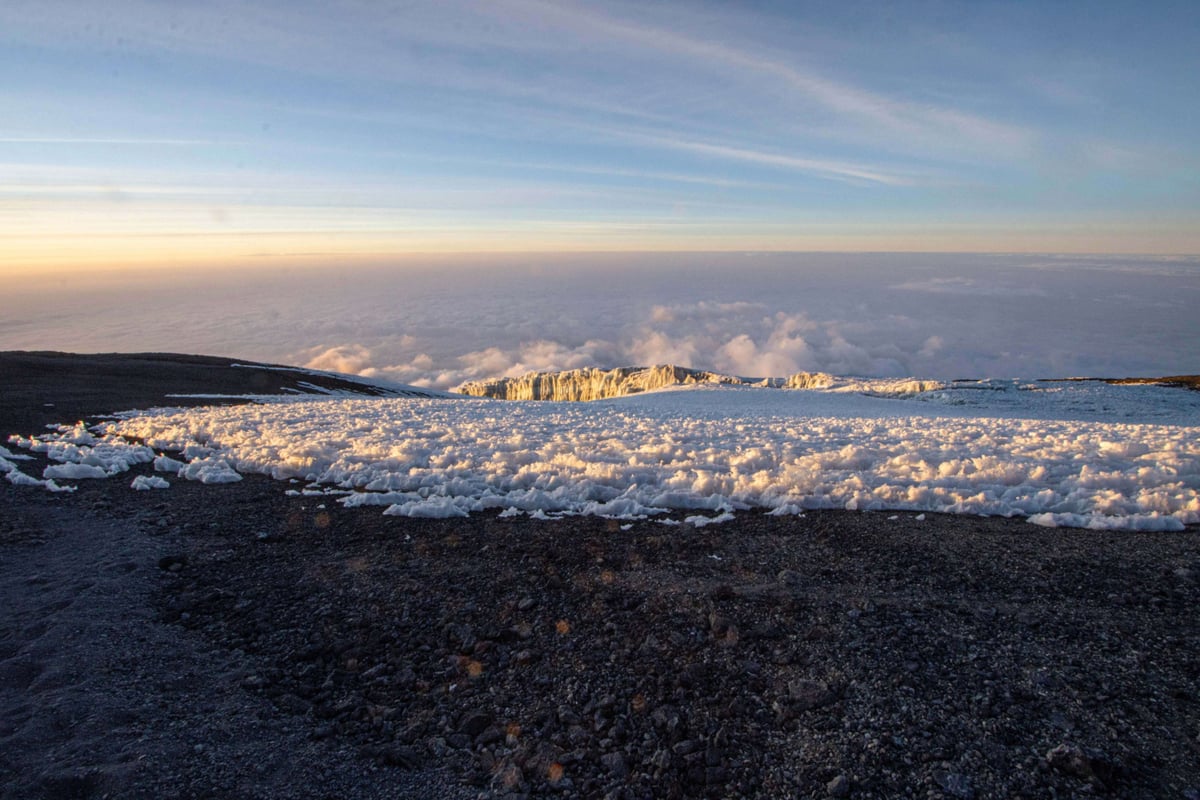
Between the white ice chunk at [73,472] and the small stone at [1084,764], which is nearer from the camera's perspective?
the small stone at [1084,764]

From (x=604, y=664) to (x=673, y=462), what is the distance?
7.41 meters

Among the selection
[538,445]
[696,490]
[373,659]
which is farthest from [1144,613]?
[538,445]

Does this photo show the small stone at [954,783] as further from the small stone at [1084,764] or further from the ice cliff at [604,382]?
the ice cliff at [604,382]

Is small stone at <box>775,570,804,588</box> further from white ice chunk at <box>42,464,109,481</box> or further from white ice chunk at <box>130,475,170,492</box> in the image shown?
white ice chunk at <box>42,464,109,481</box>

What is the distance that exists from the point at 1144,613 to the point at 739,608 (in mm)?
4160

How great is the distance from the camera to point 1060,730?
4.51m

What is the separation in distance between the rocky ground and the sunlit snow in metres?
1.34

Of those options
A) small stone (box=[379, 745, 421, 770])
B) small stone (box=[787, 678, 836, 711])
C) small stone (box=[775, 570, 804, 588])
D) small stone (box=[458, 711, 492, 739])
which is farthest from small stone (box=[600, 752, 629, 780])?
small stone (box=[775, 570, 804, 588])

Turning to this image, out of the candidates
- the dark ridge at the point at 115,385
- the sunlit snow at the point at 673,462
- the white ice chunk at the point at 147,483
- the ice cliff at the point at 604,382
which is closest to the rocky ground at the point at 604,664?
the sunlit snow at the point at 673,462

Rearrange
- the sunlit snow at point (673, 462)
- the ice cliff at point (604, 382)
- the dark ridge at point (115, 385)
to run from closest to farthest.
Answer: the sunlit snow at point (673, 462) → the dark ridge at point (115, 385) → the ice cliff at point (604, 382)

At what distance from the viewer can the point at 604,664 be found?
5547mm

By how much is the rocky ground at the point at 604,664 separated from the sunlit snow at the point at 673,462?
4.40 ft

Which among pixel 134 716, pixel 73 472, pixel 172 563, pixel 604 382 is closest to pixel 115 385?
pixel 73 472

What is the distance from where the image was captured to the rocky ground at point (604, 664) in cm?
426
